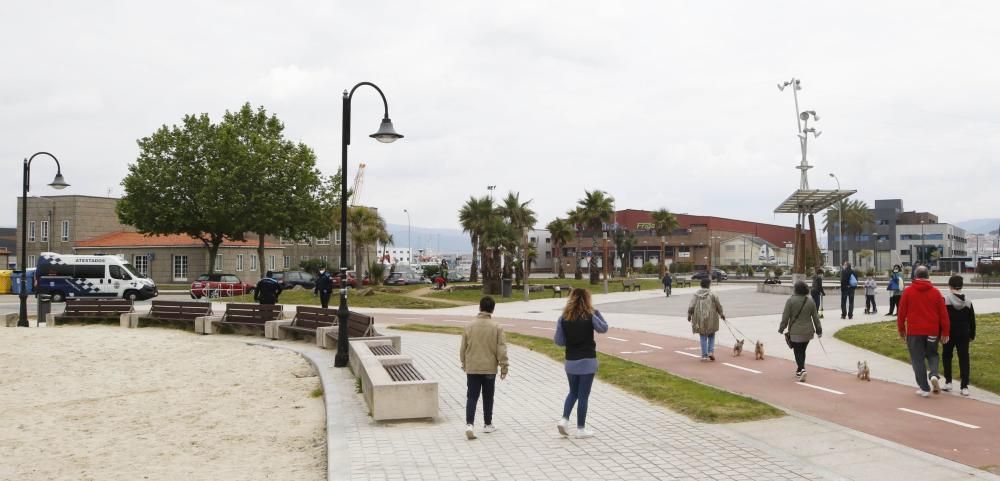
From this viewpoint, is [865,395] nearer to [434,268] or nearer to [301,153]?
[301,153]

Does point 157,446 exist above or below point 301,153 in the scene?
below

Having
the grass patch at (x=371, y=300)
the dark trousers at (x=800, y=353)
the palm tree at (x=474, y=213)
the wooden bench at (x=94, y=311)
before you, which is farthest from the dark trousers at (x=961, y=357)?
the palm tree at (x=474, y=213)

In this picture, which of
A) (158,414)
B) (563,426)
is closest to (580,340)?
(563,426)

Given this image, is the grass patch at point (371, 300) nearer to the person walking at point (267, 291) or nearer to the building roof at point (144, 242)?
the person walking at point (267, 291)

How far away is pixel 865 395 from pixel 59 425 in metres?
10.6

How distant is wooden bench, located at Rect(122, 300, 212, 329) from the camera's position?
75.8ft

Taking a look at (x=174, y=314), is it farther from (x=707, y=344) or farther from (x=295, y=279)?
(x=295, y=279)

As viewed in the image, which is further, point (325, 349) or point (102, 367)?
point (325, 349)

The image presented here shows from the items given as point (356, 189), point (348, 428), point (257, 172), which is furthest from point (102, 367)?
point (356, 189)

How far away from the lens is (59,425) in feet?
32.4

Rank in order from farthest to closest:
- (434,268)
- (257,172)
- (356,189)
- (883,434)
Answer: (356,189) → (434,268) → (257,172) → (883,434)

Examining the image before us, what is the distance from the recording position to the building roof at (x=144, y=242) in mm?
59438

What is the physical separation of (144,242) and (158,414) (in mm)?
55509

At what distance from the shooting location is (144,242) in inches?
2394
